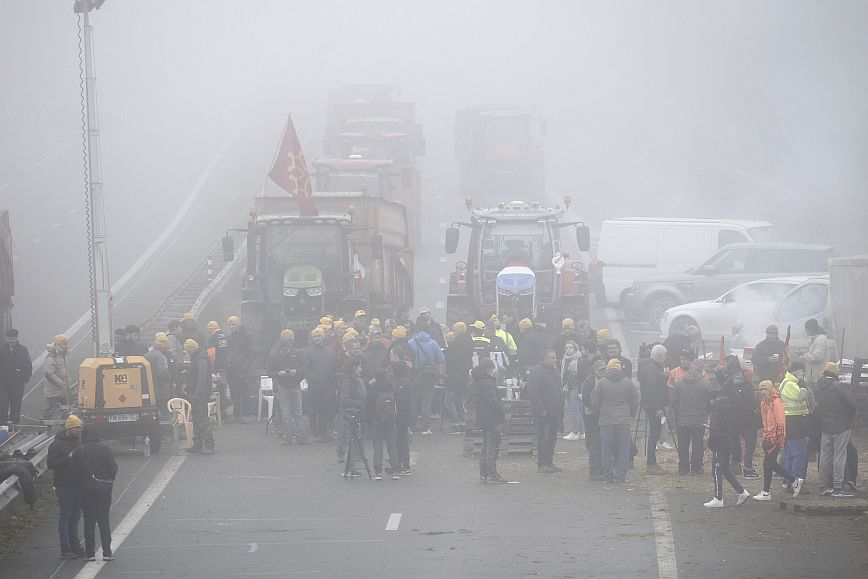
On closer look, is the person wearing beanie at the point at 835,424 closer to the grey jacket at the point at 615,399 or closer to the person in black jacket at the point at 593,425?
the grey jacket at the point at 615,399

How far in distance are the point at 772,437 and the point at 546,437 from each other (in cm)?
321

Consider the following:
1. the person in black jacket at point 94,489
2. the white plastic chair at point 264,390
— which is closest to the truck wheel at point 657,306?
the white plastic chair at point 264,390

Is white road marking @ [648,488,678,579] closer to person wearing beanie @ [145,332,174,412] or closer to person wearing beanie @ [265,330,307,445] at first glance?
person wearing beanie @ [265,330,307,445]

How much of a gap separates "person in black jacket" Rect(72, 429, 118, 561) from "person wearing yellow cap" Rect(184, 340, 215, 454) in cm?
537

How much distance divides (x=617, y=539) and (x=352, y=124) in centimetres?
3320

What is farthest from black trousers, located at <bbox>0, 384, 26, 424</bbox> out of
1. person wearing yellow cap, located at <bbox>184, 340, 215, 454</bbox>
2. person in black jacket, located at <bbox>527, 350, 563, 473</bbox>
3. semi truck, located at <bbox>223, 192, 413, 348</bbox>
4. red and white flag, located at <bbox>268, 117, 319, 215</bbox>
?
person in black jacket, located at <bbox>527, 350, 563, 473</bbox>

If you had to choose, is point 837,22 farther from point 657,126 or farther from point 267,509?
point 267,509

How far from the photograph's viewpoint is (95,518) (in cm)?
1393

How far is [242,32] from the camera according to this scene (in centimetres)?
10750

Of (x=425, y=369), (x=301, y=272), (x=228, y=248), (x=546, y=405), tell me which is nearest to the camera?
(x=546, y=405)

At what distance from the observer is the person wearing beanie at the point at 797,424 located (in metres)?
16.5

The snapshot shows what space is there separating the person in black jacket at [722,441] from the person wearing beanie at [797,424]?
0.62m

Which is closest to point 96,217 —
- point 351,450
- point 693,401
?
point 351,450

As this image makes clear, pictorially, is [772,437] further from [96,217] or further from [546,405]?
[96,217]
